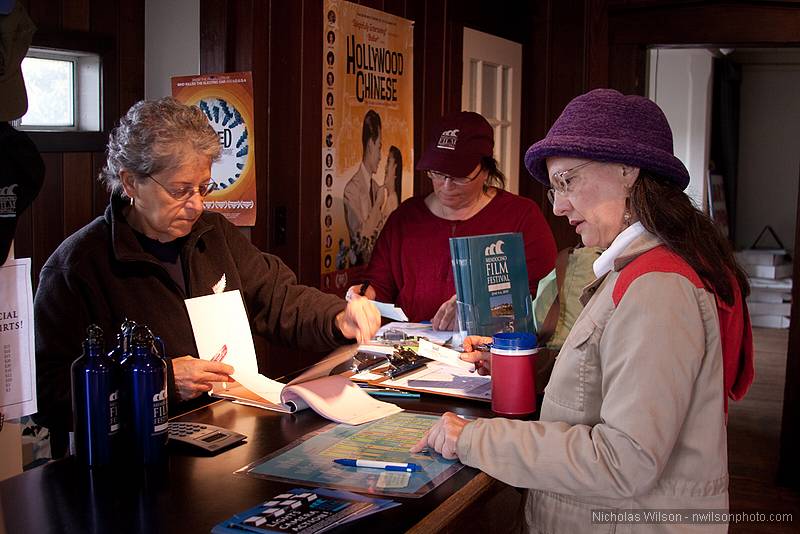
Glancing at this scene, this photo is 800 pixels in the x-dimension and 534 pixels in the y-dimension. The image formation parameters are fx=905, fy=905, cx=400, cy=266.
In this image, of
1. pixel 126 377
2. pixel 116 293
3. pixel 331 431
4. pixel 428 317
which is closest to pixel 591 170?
pixel 331 431

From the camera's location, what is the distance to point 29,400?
189 centimetres

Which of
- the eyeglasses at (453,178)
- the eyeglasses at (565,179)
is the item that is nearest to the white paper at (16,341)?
the eyeglasses at (565,179)

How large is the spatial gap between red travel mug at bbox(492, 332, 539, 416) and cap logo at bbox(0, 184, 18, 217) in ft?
3.40

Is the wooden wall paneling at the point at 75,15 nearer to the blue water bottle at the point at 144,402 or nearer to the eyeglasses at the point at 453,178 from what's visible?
the eyeglasses at the point at 453,178

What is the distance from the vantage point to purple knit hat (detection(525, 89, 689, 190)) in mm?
1612

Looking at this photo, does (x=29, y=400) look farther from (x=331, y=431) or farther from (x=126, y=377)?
(x=331, y=431)

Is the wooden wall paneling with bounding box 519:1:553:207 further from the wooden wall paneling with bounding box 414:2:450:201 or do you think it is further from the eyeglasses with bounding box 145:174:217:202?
the eyeglasses with bounding box 145:174:217:202

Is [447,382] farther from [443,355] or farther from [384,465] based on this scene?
[384,465]

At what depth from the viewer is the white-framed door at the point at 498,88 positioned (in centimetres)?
500

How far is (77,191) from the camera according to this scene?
3.23 meters

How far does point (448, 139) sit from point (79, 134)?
1319mm

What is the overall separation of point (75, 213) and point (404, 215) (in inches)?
47.9

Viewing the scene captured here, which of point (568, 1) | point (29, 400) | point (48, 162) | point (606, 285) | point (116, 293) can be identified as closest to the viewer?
point (606, 285)

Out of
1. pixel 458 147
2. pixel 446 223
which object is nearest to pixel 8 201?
pixel 458 147
